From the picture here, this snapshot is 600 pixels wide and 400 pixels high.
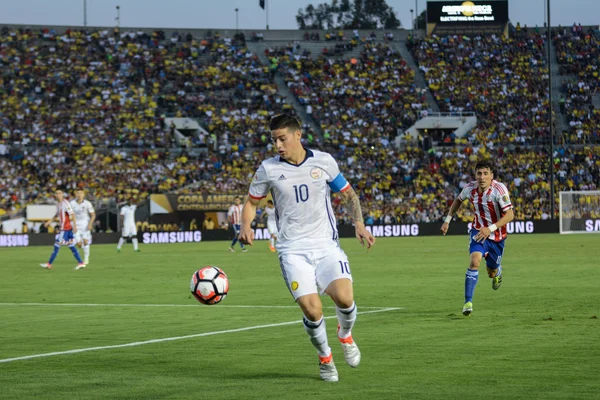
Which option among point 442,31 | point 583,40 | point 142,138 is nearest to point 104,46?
point 142,138

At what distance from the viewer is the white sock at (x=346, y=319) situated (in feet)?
31.6

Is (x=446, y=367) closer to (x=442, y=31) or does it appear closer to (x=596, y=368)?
(x=596, y=368)

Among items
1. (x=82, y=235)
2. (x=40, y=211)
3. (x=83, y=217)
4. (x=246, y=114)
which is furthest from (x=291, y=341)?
(x=246, y=114)

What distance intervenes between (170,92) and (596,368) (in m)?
61.4

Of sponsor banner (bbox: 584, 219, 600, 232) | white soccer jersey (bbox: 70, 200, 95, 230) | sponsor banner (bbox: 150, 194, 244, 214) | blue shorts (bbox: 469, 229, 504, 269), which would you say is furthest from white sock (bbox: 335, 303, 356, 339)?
sponsor banner (bbox: 584, 219, 600, 232)

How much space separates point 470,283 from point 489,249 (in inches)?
45.7

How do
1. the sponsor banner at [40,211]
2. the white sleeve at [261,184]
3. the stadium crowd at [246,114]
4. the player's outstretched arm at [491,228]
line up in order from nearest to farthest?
the white sleeve at [261,184]
the player's outstretched arm at [491,228]
the sponsor banner at [40,211]
the stadium crowd at [246,114]

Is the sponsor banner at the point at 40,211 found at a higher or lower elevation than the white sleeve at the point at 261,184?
lower

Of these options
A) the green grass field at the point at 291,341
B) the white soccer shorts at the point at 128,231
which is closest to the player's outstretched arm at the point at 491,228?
the green grass field at the point at 291,341

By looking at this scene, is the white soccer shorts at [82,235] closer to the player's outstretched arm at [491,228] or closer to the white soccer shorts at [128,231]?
the white soccer shorts at [128,231]

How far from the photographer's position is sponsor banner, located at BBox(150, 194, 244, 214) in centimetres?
5634

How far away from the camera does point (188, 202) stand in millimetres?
56844

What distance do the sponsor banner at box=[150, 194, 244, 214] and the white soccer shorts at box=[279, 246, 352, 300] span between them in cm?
4672

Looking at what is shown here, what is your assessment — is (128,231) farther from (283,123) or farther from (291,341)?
(283,123)
